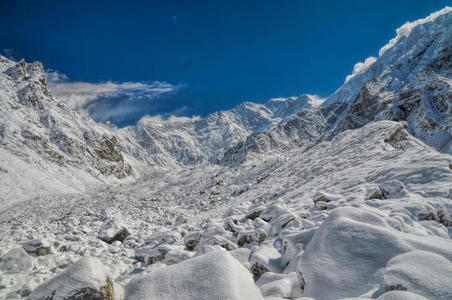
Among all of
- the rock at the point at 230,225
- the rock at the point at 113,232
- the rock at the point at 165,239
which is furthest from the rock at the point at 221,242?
the rock at the point at 113,232

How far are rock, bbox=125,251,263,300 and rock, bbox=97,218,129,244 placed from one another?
6.54 meters

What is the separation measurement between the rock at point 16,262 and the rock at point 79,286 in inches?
134

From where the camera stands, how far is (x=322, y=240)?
3.06 meters

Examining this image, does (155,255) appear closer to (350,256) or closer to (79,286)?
(79,286)

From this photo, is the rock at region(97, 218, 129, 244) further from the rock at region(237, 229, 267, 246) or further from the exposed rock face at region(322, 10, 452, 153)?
the exposed rock face at region(322, 10, 452, 153)

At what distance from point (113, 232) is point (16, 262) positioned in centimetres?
339

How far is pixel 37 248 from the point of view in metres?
5.90

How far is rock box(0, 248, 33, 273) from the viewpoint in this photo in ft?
16.2

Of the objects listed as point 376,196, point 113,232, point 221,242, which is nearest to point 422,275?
point 221,242

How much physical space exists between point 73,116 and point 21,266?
11622 cm

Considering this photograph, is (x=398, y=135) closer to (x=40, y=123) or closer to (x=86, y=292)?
(x=86, y=292)

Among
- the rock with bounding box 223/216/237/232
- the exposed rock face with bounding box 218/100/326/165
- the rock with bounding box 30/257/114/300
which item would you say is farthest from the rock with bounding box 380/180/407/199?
the exposed rock face with bounding box 218/100/326/165

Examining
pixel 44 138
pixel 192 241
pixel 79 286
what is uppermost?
pixel 44 138

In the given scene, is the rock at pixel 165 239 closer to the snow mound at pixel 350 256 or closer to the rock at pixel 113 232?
the rock at pixel 113 232
